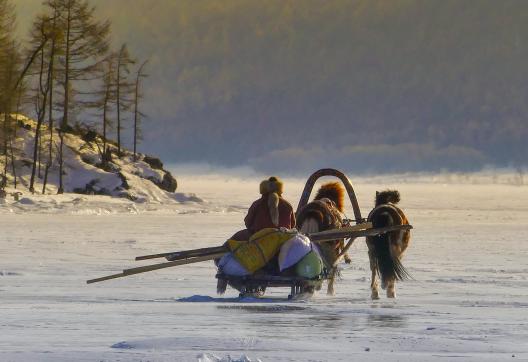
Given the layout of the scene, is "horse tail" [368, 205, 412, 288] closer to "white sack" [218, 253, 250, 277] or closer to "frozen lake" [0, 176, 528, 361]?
"frozen lake" [0, 176, 528, 361]

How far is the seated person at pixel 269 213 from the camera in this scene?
15812mm

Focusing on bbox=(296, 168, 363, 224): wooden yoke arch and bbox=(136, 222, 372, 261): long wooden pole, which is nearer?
bbox=(136, 222, 372, 261): long wooden pole

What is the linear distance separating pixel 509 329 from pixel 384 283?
4.86 metres

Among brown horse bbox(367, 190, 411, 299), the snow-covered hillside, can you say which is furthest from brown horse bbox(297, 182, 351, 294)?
the snow-covered hillside

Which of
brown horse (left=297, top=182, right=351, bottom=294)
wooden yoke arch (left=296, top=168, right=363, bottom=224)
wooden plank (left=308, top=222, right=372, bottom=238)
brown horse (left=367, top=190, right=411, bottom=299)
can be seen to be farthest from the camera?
wooden yoke arch (left=296, top=168, right=363, bottom=224)

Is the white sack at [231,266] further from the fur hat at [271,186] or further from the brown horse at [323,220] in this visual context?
the brown horse at [323,220]

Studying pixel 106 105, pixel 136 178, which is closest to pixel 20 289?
pixel 136 178

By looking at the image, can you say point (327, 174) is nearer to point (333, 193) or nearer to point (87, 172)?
point (333, 193)

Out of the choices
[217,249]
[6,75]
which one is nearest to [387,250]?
[217,249]

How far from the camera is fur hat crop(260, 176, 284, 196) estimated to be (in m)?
16.0

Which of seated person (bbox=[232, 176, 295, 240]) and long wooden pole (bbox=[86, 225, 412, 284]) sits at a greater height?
seated person (bbox=[232, 176, 295, 240])

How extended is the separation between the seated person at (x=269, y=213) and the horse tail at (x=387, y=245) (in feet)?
4.64

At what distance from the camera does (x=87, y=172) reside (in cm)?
6481

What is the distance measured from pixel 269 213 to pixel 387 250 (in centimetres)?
194
